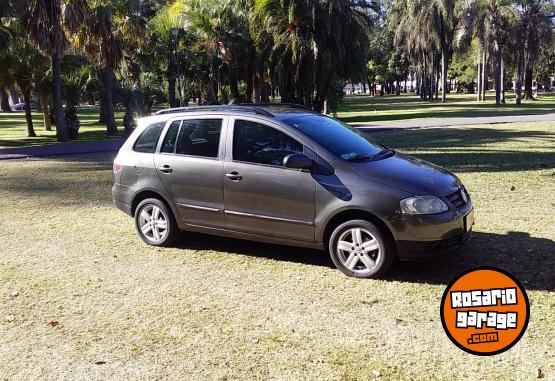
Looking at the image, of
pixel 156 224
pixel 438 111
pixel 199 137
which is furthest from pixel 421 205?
pixel 438 111

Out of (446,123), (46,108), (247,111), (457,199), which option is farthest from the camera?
(46,108)

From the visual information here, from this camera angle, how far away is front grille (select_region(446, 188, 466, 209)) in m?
5.38

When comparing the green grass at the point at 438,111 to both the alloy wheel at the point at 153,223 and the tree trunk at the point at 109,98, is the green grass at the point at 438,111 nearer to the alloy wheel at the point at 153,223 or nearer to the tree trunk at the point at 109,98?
the tree trunk at the point at 109,98

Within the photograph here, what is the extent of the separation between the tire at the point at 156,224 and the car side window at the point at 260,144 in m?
1.21

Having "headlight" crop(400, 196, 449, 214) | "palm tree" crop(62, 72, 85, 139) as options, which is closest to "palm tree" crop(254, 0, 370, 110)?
"palm tree" crop(62, 72, 85, 139)

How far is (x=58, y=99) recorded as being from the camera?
22.6 meters

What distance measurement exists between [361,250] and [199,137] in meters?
2.30

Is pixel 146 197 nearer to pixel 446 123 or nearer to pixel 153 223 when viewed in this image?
pixel 153 223

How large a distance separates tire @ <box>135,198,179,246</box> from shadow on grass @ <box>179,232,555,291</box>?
230 mm

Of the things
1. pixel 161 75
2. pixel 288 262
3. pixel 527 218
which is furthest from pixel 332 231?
pixel 161 75

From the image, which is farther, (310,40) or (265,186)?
(310,40)

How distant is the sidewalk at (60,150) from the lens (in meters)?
18.3

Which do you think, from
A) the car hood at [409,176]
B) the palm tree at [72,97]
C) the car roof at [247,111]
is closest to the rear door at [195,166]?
the car roof at [247,111]

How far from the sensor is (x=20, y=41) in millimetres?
23219
